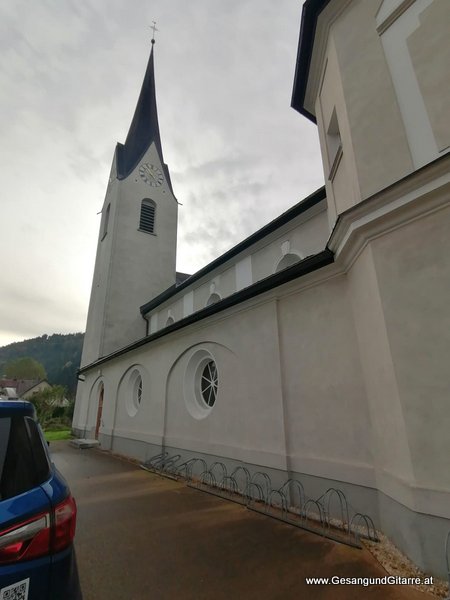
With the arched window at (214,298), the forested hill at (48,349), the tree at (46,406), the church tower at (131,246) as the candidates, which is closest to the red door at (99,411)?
the church tower at (131,246)

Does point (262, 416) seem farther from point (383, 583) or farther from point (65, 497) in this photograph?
point (65, 497)

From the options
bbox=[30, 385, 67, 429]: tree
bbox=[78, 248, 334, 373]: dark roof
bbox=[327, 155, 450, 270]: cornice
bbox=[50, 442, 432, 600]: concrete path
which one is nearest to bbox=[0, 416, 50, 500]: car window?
bbox=[50, 442, 432, 600]: concrete path

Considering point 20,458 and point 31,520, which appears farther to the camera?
point 20,458

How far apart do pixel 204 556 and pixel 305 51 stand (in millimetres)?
8663

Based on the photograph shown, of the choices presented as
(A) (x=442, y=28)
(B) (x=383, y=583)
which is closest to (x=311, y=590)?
(B) (x=383, y=583)

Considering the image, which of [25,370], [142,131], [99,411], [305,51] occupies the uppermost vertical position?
[142,131]

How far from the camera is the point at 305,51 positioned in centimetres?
609

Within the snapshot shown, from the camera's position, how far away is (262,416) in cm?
559

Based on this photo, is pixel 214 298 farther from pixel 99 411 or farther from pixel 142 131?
pixel 142 131

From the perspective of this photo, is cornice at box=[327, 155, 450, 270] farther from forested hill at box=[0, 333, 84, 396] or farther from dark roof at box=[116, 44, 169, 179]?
forested hill at box=[0, 333, 84, 396]

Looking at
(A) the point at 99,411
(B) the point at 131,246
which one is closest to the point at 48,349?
(B) the point at 131,246

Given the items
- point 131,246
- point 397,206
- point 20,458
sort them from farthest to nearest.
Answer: point 131,246 → point 397,206 → point 20,458

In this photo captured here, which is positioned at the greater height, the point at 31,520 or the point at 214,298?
the point at 214,298

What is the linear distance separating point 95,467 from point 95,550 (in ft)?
19.4
